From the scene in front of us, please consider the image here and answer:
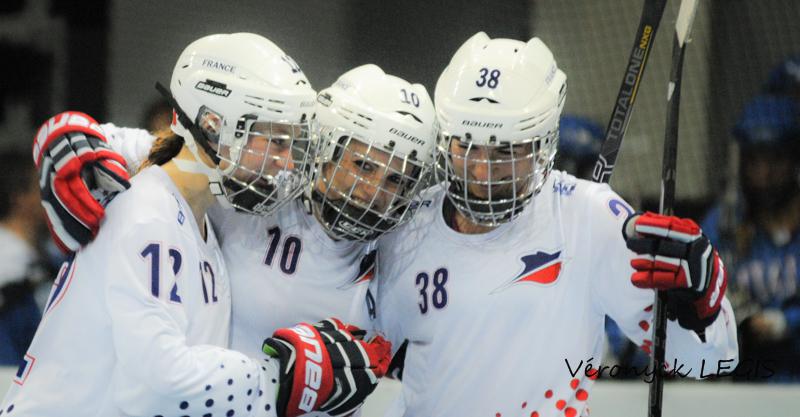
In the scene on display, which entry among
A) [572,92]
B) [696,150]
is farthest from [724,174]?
[572,92]

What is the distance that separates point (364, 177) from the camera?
6.59 ft

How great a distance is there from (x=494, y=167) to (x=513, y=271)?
0.21 metres

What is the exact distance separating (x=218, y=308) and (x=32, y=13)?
5.75ft

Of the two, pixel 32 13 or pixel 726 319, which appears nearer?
pixel 726 319

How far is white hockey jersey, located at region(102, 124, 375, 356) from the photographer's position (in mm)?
2061

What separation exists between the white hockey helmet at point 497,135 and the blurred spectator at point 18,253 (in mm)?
1688

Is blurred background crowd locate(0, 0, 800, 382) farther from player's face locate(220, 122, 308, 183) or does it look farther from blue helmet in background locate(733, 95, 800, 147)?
player's face locate(220, 122, 308, 183)

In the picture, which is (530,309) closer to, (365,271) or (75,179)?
(365,271)

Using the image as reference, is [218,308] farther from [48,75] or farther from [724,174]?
[724,174]

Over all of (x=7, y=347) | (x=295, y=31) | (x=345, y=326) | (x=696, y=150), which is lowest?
(x=7, y=347)

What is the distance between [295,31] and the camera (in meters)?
3.12

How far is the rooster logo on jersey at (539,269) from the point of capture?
203cm

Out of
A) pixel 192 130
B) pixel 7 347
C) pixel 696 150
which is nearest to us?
pixel 192 130

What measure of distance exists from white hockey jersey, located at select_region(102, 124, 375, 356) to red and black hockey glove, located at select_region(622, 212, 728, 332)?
56 centimetres
